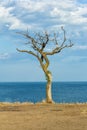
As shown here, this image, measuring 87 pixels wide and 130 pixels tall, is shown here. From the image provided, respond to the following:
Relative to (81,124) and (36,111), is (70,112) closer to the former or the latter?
(36,111)

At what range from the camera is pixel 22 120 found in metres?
28.1

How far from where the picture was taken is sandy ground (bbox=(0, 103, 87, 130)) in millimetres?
25359

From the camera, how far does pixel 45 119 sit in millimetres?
28391

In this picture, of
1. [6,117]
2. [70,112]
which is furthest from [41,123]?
[70,112]

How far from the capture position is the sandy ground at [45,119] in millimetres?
25359

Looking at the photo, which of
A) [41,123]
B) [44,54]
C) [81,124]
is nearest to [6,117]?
[41,123]

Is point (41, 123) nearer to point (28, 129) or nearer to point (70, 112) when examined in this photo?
point (28, 129)

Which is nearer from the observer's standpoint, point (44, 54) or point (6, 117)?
point (6, 117)

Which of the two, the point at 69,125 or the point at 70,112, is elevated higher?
the point at 69,125

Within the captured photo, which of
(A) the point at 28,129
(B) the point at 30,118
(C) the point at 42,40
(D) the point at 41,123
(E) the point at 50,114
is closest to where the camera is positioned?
(A) the point at 28,129

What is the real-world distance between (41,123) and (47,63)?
15.5 metres

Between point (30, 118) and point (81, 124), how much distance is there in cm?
403

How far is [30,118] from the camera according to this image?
95.1 feet

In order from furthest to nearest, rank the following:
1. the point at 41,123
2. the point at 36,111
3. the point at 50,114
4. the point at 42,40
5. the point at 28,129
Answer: the point at 42,40 → the point at 36,111 → the point at 50,114 → the point at 41,123 → the point at 28,129
